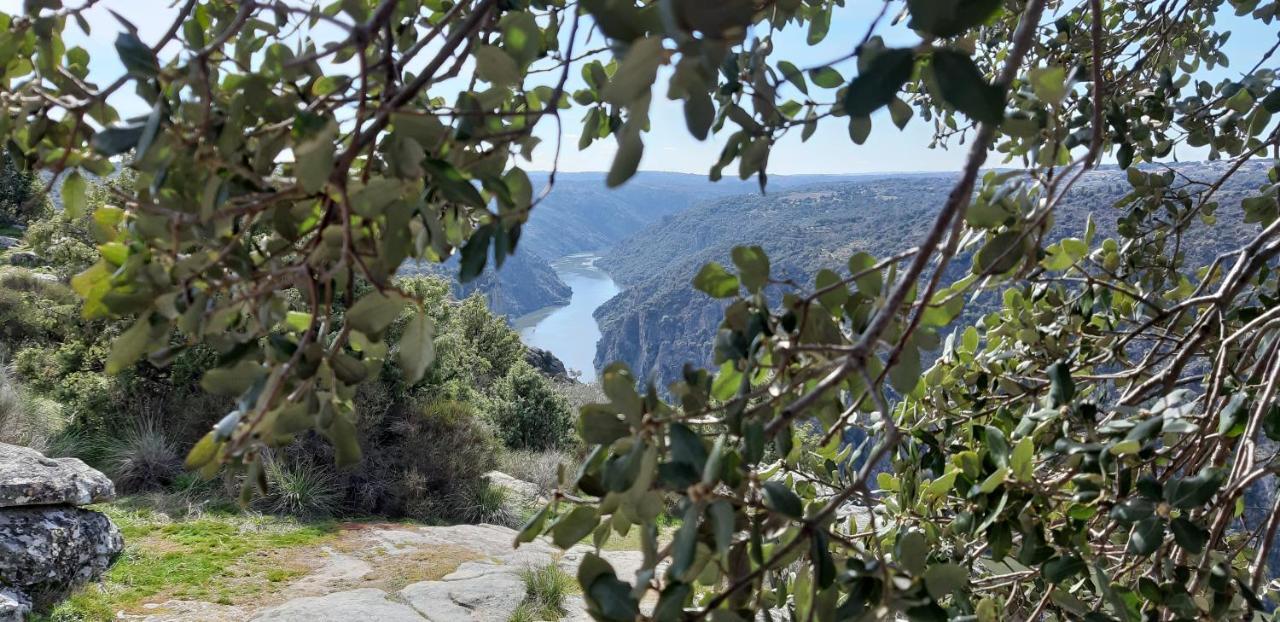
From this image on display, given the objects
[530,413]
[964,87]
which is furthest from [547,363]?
[964,87]

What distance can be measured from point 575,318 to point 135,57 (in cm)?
5017

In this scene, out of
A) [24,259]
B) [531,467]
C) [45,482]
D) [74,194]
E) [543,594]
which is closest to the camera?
[74,194]

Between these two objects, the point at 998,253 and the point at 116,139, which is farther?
the point at 998,253

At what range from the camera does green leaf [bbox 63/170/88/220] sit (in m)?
0.67

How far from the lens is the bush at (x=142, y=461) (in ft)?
18.7

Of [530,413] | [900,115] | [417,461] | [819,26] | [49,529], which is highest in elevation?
[819,26]

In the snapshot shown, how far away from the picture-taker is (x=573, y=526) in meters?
0.58

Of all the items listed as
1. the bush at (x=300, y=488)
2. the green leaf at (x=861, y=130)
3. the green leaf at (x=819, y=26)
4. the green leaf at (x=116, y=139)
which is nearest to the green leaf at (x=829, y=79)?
the green leaf at (x=861, y=130)

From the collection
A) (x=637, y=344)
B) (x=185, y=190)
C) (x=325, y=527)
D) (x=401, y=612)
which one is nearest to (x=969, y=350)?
(x=185, y=190)

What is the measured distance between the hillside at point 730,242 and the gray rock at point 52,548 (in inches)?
592

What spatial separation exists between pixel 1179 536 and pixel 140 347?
827 millimetres

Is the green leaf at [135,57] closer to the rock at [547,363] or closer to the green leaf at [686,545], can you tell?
the green leaf at [686,545]

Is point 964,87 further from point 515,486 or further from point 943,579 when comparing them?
point 515,486

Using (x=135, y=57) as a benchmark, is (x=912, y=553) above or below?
below
